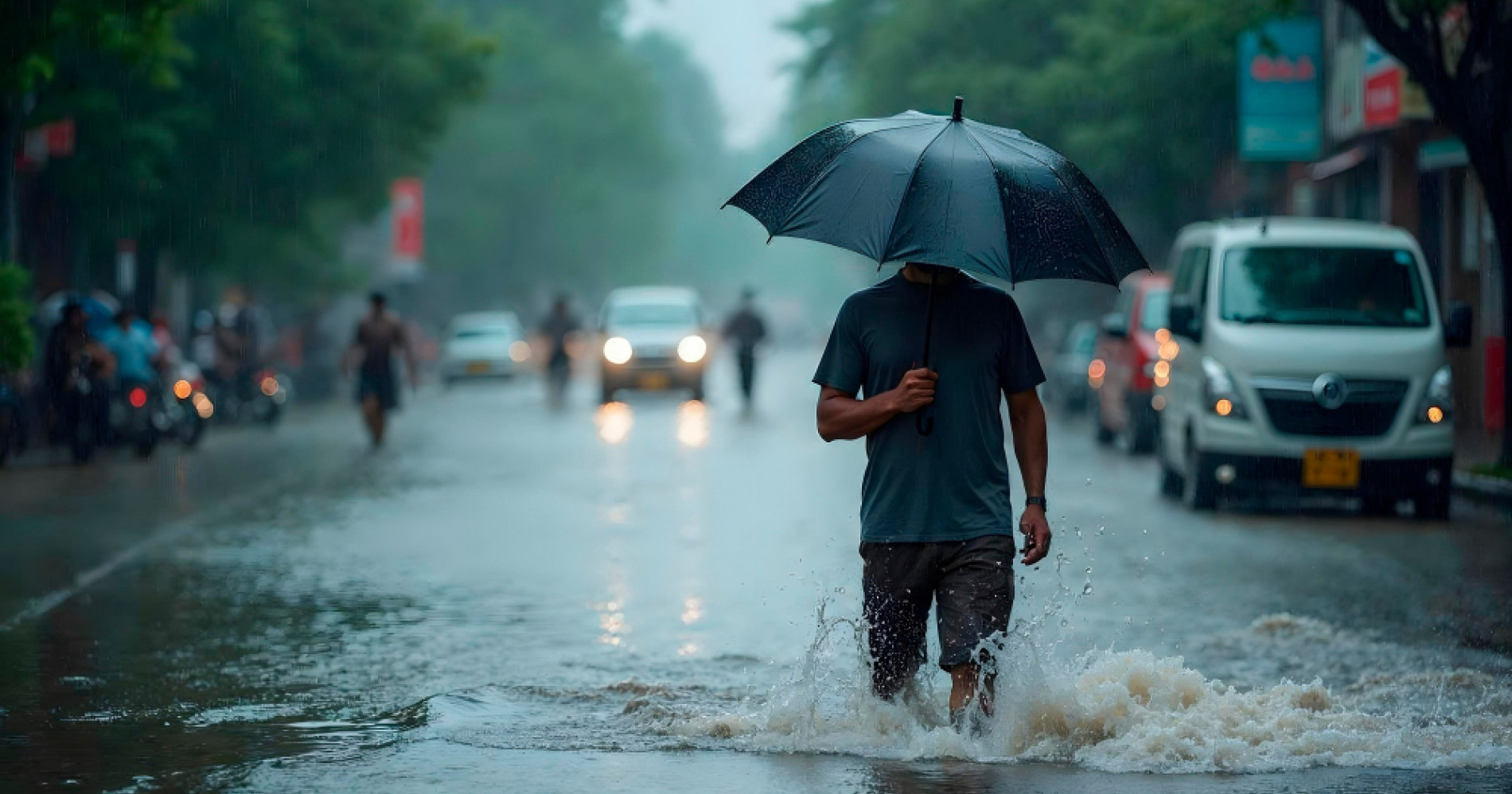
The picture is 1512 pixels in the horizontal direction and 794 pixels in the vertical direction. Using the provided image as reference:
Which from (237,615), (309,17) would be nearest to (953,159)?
(237,615)

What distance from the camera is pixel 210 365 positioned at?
98.4 feet

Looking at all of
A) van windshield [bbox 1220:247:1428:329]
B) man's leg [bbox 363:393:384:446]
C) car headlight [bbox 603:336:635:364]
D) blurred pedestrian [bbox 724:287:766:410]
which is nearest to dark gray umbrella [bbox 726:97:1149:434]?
van windshield [bbox 1220:247:1428:329]

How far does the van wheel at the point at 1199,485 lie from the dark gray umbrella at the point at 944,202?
8.89 meters

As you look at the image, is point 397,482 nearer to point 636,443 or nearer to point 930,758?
point 636,443

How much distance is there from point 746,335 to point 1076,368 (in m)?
4.79

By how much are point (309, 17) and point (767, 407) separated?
366 inches

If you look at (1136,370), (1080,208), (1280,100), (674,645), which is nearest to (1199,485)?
(1136,370)

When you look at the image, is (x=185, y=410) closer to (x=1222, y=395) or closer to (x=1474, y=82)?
(x=1222, y=395)

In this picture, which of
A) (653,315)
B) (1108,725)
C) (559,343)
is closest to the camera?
(1108,725)

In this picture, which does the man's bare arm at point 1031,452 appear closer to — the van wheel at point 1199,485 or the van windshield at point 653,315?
the van wheel at point 1199,485

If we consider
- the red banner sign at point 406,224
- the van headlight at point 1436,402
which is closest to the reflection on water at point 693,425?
the van headlight at point 1436,402

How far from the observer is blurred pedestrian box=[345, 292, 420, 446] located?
76.5 ft

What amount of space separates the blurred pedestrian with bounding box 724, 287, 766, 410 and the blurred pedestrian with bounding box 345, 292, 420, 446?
8.85 m

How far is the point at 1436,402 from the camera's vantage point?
1509cm
